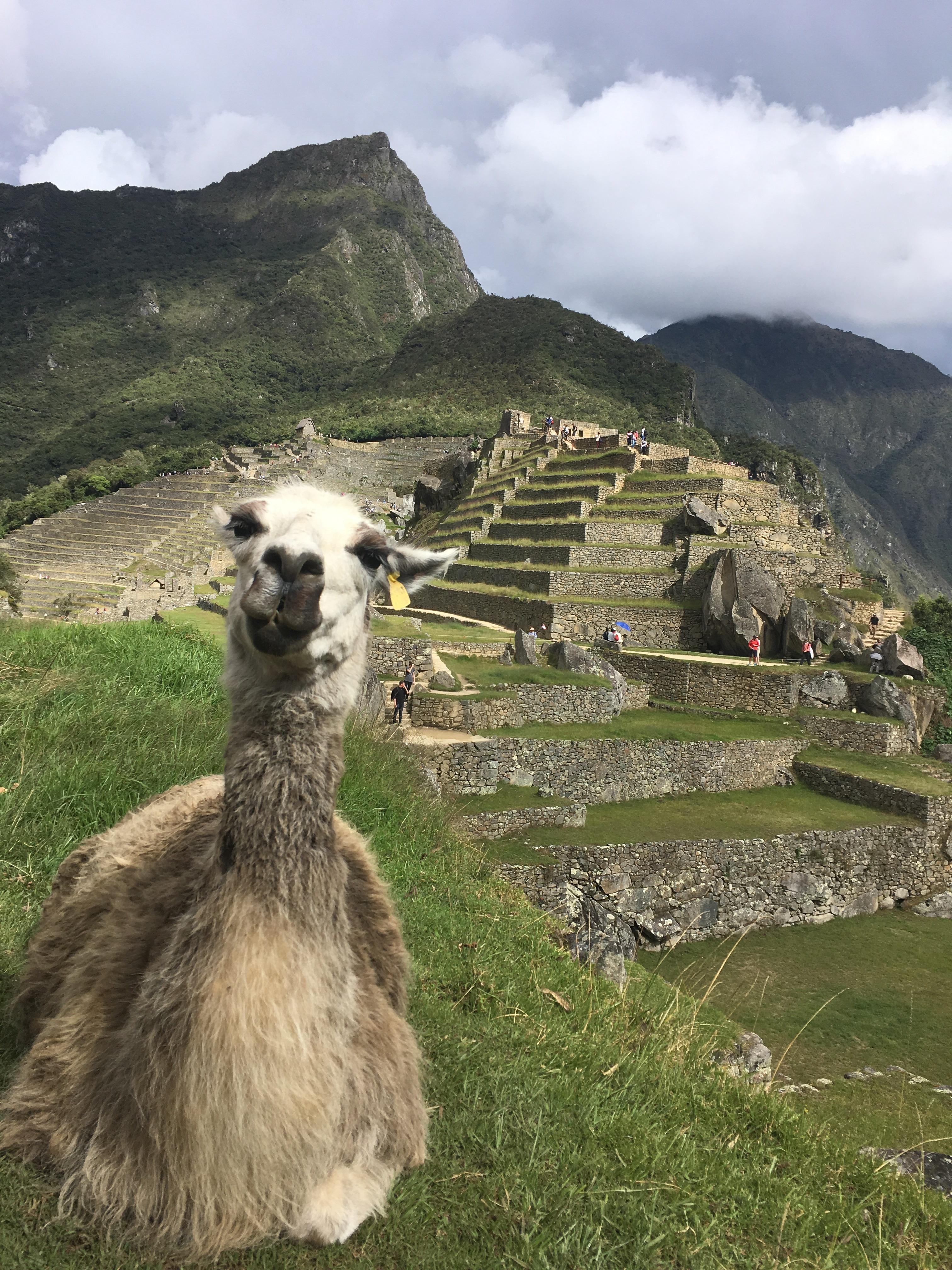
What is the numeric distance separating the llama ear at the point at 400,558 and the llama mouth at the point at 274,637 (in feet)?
0.99

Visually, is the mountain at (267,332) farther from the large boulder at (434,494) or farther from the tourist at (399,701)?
the tourist at (399,701)

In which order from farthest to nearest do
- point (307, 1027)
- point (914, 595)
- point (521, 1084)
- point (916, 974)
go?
point (914, 595)
point (916, 974)
point (521, 1084)
point (307, 1027)

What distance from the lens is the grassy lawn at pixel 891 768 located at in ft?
41.0

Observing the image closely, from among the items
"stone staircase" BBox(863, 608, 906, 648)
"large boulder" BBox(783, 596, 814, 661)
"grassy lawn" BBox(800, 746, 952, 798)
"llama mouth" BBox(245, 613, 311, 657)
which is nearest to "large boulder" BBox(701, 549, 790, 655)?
"large boulder" BBox(783, 596, 814, 661)

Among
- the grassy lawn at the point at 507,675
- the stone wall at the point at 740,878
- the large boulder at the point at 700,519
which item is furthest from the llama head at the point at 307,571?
the large boulder at the point at 700,519

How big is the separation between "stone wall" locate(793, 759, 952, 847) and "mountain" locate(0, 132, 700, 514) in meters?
35.1

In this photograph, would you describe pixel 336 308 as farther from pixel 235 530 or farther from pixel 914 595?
pixel 235 530

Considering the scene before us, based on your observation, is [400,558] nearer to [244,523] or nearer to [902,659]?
[244,523]

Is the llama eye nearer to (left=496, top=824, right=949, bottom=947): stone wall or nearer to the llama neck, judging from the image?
the llama neck

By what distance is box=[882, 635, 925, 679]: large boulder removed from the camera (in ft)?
53.1

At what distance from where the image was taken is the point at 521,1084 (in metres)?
2.22

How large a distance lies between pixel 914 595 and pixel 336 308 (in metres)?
76.8

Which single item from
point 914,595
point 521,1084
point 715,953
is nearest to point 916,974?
point 715,953

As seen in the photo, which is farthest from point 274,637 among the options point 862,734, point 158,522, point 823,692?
point 158,522
